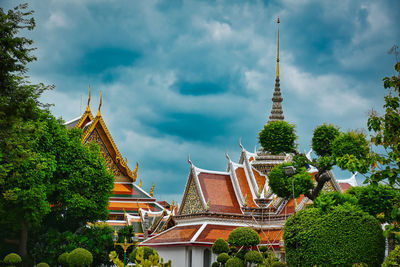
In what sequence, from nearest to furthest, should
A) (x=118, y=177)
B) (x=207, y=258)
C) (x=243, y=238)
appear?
(x=243, y=238) < (x=207, y=258) < (x=118, y=177)

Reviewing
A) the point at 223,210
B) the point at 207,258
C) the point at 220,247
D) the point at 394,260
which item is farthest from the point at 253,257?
the point at 223,210

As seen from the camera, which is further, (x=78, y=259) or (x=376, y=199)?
(x=78, y=259)

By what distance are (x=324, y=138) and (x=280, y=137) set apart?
1.58 meters

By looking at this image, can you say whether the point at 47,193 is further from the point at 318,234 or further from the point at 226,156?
the point at 318,234

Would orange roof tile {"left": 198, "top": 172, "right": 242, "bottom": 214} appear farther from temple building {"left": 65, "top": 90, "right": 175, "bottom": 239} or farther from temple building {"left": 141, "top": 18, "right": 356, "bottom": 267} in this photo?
temple building {"left": 65, "top": 90, "right": 175, "bottom": 239}

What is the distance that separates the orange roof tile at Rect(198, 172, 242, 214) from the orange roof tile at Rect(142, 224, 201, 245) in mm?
1324

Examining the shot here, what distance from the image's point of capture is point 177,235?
23.7m

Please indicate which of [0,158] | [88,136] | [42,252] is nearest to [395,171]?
[0,158]

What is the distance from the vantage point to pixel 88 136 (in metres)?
33.5

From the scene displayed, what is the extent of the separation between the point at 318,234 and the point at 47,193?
12.7 meters

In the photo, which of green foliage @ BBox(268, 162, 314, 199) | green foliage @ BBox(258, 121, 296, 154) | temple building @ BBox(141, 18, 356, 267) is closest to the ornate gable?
temple building @ BBox(141, 18, 356, 267)

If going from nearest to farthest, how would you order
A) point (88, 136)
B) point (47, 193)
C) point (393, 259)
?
point (393, 259) < point (47, 193) < point (88, 136)

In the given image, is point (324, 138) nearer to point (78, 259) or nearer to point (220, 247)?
point (220, 247)

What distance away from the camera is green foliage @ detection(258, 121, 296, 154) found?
19.2 metres
